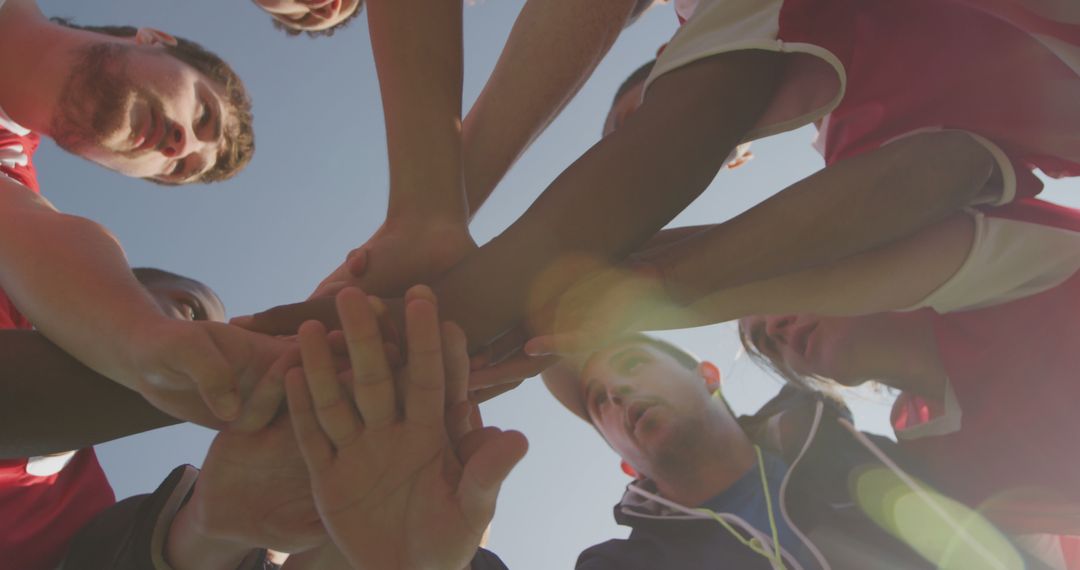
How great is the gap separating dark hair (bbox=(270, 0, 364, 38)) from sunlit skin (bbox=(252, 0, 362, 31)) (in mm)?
15

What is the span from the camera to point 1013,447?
101 cm

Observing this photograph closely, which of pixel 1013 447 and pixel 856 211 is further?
pixel 1013 447

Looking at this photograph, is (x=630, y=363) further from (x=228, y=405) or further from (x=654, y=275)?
(x=228, y=405)

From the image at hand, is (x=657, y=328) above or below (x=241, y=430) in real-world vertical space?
above

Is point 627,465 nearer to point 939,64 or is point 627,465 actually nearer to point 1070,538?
point 1070,538

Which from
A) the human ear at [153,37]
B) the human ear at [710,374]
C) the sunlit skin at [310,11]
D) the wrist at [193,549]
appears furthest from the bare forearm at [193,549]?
the human ear at [710,374]

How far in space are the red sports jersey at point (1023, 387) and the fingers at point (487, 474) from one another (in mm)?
640

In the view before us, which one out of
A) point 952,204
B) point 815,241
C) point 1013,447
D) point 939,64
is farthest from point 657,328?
point 1013,447

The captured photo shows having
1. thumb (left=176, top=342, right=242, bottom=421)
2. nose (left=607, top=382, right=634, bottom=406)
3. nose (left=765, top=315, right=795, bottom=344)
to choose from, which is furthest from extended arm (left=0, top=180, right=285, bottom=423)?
nose (left=607, top=382, right=634, bottom=406)

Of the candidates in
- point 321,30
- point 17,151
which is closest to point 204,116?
point 17,151

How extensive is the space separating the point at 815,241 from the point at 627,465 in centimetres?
144

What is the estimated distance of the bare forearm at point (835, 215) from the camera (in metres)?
0.70

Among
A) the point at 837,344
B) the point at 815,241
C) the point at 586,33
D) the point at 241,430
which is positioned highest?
the point at 586,33

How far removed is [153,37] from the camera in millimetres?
1432
